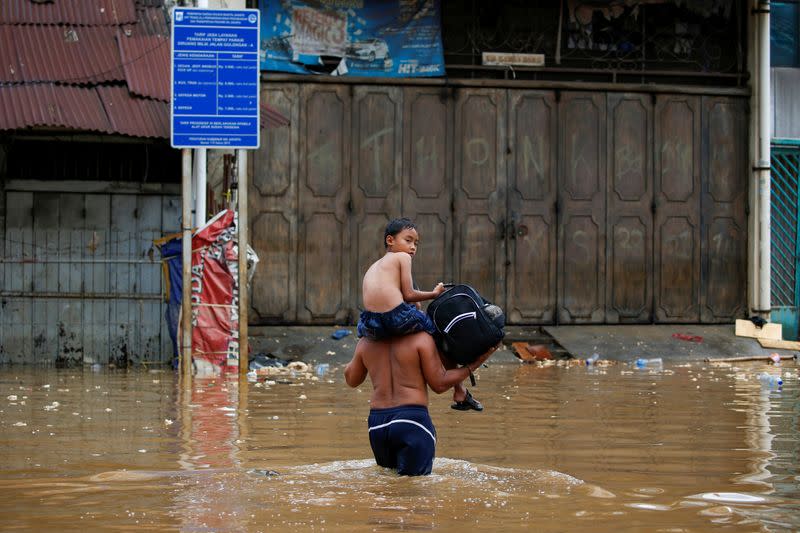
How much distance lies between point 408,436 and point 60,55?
348 inches

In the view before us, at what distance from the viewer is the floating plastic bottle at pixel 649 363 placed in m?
14.4

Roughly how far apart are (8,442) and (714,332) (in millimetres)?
10897

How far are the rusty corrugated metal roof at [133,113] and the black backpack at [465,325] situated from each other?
7.15 meters

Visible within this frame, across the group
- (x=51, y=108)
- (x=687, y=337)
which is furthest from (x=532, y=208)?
(x=51, y=108)

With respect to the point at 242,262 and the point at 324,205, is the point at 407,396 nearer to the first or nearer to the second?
the point at 242,262

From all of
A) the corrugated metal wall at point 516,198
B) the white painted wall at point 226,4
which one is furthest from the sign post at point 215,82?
the corrugated metal wall at point 516,198

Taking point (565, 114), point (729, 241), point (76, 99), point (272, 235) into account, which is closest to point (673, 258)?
point (729, 241)

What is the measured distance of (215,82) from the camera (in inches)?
496

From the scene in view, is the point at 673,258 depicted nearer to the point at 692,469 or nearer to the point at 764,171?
the point at 764,171

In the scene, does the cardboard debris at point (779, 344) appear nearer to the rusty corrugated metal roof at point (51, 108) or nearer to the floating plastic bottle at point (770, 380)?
the floating plastic bottle at point (770, 380)

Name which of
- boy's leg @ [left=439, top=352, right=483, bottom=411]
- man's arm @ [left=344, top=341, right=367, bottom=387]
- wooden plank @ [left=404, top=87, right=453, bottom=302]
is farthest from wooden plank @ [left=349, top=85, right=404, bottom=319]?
boy's leg @ [left=439, top=352, right=483, bottom=411]

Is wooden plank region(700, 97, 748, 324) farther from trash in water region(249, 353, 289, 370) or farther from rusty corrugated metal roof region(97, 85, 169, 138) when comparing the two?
rusty corrugated metal roof region(97, 85, 169, 138)

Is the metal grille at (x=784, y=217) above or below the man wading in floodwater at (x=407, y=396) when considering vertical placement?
above

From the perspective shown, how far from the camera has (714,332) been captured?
53.0 ft
